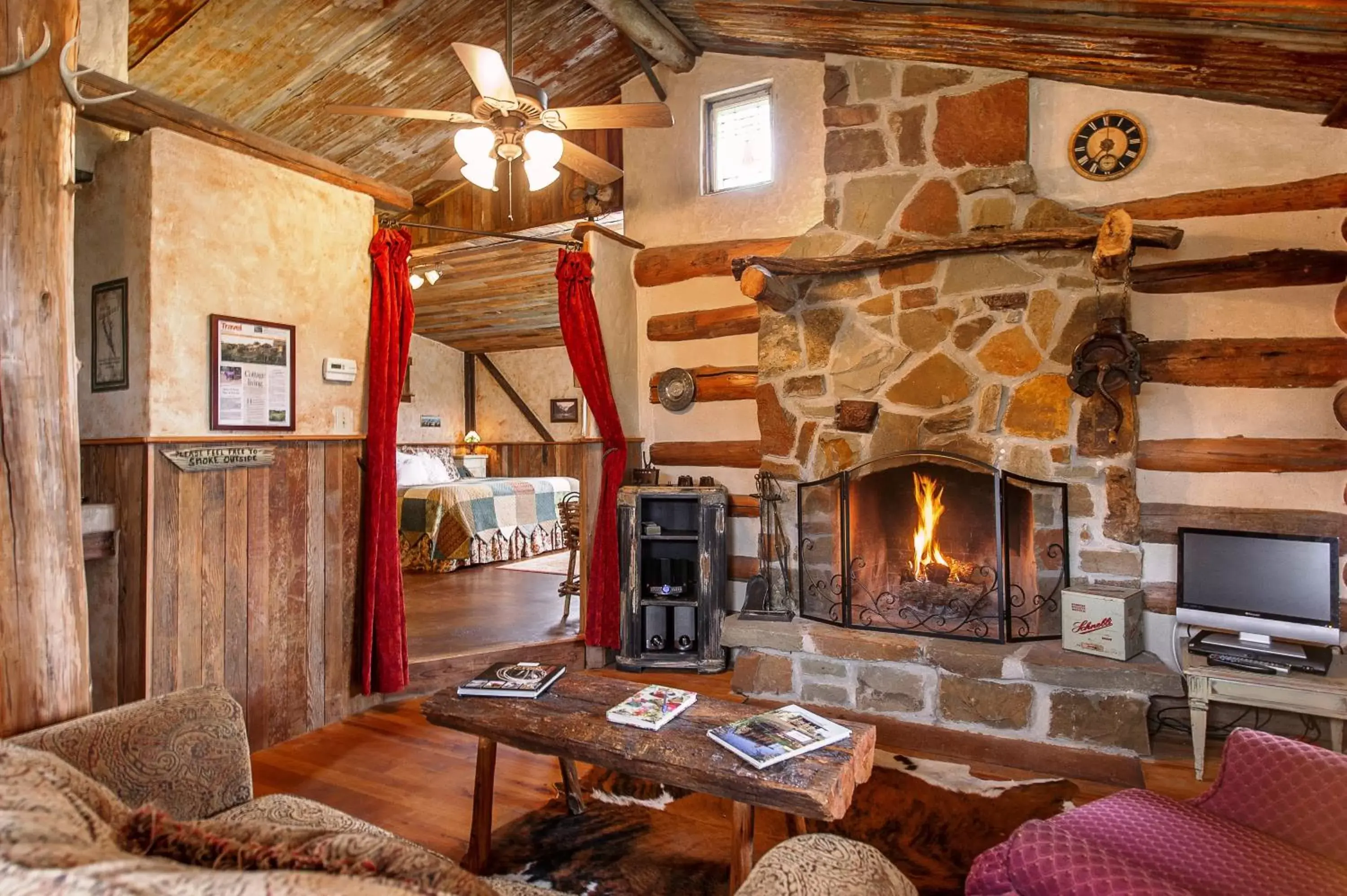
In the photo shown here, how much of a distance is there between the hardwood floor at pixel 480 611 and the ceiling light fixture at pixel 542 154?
8.02ft

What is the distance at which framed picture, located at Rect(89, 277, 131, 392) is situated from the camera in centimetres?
277

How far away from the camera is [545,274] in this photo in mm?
7449

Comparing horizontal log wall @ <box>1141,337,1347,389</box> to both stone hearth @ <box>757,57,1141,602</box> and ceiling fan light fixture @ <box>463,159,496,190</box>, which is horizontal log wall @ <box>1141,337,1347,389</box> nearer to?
stone hearth @ <box>757,57,1141,602</box>

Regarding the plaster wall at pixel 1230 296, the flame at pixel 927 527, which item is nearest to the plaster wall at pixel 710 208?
the flame at pixel 927 527

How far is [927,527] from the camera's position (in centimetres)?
369

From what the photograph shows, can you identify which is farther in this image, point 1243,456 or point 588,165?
point 588,165

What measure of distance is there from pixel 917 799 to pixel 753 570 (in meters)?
1.77

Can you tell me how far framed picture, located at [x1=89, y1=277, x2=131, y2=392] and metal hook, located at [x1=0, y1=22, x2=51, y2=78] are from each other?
1.29 metres

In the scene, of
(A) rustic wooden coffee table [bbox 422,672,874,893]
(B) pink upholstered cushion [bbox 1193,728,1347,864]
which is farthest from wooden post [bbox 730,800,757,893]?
(B) pink upholstered cushion [bbox 1193,728,1347,864]

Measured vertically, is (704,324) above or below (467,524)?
above

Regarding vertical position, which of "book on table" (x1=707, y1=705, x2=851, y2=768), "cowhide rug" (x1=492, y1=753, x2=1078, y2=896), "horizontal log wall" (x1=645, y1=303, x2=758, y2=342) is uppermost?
"horizontal log wall" (x1=645, y1=303, x2=758, y2=342)

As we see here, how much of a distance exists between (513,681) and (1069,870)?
5.19ft

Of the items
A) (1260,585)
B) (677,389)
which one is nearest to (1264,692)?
(1260,585)

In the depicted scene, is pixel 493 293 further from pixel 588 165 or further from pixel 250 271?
pixel 250 271
